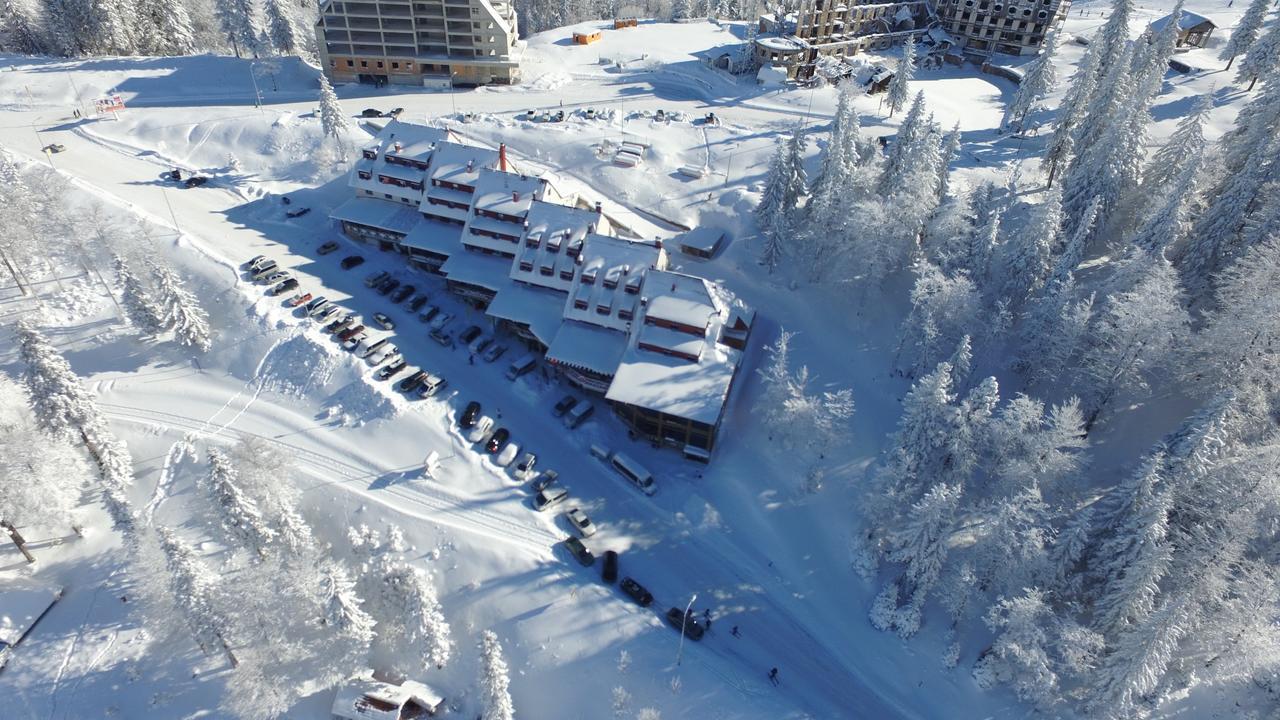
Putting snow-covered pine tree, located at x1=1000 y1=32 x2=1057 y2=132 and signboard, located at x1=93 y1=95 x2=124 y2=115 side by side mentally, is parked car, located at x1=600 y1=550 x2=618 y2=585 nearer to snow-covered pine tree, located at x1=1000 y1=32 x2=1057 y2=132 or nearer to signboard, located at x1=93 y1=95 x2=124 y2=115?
snow-covered pine tree, located at x1=1000 y1=32 x2=1057 y2=132

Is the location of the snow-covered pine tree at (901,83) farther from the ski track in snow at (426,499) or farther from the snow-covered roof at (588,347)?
the ski track in snow at (426,499)

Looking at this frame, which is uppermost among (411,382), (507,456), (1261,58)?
(1261,58)

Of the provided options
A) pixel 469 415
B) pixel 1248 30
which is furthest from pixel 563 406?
pixel 1248 30

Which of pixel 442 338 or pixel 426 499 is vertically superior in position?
pixel 442 338

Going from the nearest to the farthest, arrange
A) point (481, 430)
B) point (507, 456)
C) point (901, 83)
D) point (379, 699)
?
1. point (379, 699)
2. point (507, 456)
3. point (481, 430)
4. point (901, 83)

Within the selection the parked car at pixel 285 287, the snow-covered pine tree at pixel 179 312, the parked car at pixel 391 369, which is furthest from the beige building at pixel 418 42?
the parked car at pixel 391 369

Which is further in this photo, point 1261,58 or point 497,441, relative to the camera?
point 1261,58

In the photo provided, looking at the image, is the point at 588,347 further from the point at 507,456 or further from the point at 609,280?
the point at 507,456

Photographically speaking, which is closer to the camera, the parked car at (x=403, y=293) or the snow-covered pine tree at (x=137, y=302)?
the snow-covered pine tree at (x=137, y=302)
